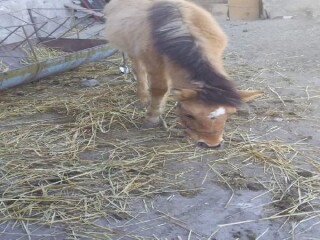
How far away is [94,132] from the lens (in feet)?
15.2

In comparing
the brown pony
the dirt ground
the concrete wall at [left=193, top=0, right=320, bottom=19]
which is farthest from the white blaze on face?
the concrete wall at [left=193, top=0, right=320, bottom=19]

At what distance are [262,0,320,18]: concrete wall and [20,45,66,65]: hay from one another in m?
5.71

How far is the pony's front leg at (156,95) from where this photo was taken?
435 centimetres

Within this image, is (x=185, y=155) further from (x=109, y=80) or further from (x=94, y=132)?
(x=109, y=80)

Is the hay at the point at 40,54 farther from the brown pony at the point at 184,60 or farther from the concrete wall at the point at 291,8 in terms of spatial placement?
the concrete wall at the point at 291,8

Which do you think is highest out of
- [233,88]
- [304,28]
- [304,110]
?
[233,88]

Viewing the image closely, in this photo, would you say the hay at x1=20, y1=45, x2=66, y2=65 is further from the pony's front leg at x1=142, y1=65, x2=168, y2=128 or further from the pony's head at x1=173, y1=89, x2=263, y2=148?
the pony's head at x1=173, y1=89, x2=263, y2=148

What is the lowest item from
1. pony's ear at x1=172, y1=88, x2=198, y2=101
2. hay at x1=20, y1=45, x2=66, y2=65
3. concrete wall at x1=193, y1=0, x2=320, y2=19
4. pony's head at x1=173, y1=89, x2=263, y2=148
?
concrete wall at x1=193, y1=0, x2=320, y2=19

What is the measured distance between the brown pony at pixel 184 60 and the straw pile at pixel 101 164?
1.27 feet

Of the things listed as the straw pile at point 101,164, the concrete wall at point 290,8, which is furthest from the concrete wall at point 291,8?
the straw pile at point 101,164

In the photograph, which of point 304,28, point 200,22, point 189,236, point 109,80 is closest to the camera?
point 189,236

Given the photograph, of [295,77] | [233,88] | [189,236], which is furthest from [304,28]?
[189,236]

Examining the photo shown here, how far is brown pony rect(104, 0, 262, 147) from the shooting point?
3570mm

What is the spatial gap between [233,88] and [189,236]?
1071 millimetres
